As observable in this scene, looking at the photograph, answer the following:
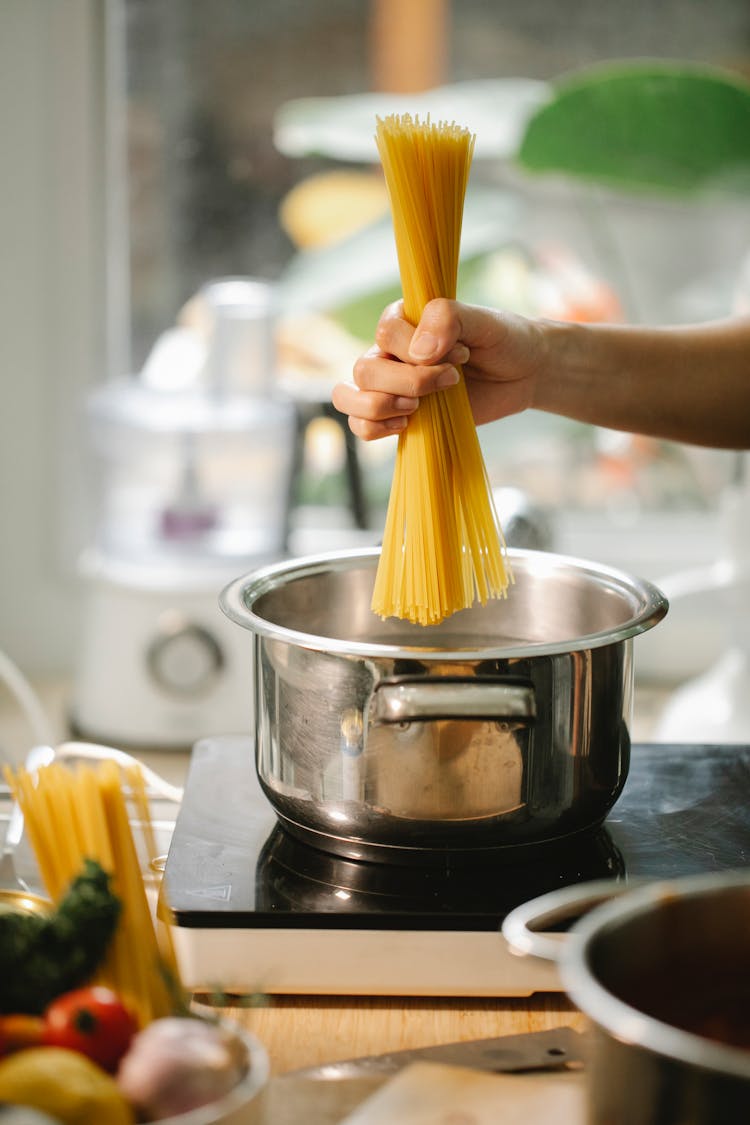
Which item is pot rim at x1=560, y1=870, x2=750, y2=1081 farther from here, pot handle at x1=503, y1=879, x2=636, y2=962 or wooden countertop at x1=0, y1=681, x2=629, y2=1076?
wooden countertop at x1=0, y1=681, x2=629, y2=1076

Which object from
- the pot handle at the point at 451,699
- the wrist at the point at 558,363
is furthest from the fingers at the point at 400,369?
the pot handle at the point at 451,699

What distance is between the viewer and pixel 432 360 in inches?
33.1

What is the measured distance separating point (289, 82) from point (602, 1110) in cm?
157

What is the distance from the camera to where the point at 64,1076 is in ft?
1.70

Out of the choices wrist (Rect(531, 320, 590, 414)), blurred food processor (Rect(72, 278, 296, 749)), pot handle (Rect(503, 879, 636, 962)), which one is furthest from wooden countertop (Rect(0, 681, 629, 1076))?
blurred food processor (Rect(72, 278, 296, 749))

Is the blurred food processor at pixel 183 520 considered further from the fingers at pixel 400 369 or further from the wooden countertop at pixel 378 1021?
the wooden countertop at pixel 378 1021

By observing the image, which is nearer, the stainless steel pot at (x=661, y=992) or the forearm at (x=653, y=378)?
the stainless steel pot at (x=661, y=992)

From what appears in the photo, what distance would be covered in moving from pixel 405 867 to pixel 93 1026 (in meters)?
0.26

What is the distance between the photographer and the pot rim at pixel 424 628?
0.71 m

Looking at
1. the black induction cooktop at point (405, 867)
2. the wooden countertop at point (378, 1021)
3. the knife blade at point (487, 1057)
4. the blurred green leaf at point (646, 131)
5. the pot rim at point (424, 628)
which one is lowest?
the wooden countertop at point (378, 1021)

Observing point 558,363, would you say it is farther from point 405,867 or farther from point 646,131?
point 646,131

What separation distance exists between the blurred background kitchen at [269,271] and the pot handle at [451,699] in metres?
0.86

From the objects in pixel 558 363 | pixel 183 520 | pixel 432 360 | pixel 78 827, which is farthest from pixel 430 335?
pixel 183 520

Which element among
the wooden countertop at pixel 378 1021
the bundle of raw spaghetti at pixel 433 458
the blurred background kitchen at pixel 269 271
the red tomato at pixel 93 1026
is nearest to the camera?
the red tomato at pixel 93 1026
